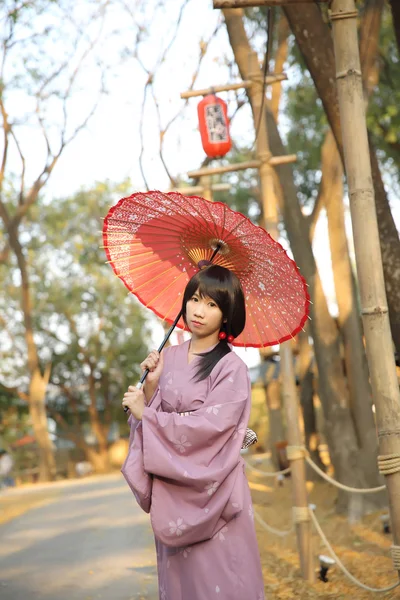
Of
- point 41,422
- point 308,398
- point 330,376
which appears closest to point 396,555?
point 330,376

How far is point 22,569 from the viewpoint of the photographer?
287 inches

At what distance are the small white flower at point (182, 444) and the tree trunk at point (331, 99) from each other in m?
3.31

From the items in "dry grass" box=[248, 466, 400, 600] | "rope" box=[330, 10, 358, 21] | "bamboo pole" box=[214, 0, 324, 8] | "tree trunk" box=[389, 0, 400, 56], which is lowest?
"dry grass" box=[248, 466, 400, 600]

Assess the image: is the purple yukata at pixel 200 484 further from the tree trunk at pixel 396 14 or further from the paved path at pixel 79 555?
the tree trunk at pixel 396 14

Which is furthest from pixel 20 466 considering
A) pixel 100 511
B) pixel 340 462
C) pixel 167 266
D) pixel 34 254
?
pixel 167 266

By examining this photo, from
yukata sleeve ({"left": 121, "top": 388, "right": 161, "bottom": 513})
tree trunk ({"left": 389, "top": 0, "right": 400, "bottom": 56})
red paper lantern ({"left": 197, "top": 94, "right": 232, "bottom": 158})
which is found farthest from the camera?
red paper lantern ({"left": 197, "top": 94, "right": 232, "bottom": 158})

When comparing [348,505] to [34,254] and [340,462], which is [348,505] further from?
[34,254]

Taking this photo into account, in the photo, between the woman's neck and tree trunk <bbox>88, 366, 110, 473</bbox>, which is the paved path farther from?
tree trunk <bbox>88, 366, 110, 473</bbox>

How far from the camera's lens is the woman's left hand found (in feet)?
11.1

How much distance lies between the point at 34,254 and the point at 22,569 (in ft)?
70.9

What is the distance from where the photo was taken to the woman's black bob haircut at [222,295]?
3.65 meters

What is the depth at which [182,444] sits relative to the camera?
10.7 ft

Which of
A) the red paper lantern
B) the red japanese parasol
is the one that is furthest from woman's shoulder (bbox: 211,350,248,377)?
the red paper lantern

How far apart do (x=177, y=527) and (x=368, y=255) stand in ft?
6.45
